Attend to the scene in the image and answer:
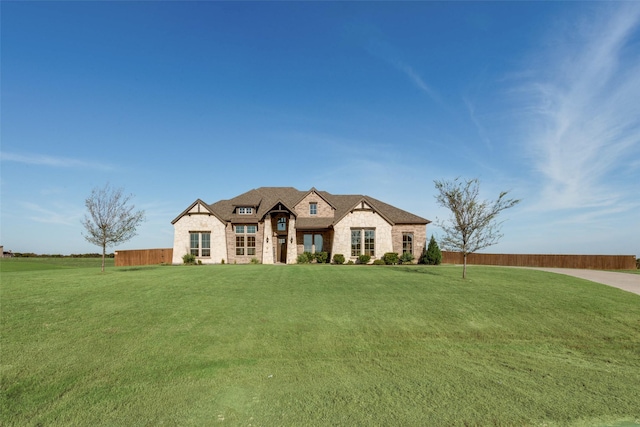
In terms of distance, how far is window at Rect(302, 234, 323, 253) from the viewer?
34219mm

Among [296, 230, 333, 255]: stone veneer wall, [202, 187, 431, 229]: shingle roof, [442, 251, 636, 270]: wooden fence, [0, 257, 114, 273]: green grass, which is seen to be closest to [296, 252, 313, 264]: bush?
[296, 230, 333, 255]: stone veneer wall

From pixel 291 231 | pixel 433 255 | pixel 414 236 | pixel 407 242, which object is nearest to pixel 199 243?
pixel 291 231

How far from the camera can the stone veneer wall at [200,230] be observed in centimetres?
3331

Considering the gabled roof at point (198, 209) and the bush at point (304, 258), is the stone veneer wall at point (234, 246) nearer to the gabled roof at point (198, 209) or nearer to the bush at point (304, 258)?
the gabled roof at point (198, 209)

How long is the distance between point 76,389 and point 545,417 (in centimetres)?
864

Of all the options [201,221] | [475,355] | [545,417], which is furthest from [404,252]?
[545,417]

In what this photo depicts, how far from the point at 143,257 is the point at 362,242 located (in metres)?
22.7

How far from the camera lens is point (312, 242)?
113 feet

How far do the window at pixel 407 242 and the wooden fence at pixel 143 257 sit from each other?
82.3 feet

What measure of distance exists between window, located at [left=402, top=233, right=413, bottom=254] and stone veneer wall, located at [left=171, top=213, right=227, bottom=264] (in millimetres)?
18407

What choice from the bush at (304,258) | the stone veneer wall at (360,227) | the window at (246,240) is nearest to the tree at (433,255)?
the stone veneer wall at (360,227)

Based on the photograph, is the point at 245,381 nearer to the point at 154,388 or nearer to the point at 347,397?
the point at 154,388

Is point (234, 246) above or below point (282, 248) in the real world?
above

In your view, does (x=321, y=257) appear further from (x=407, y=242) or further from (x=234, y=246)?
(x=407, y=242)
